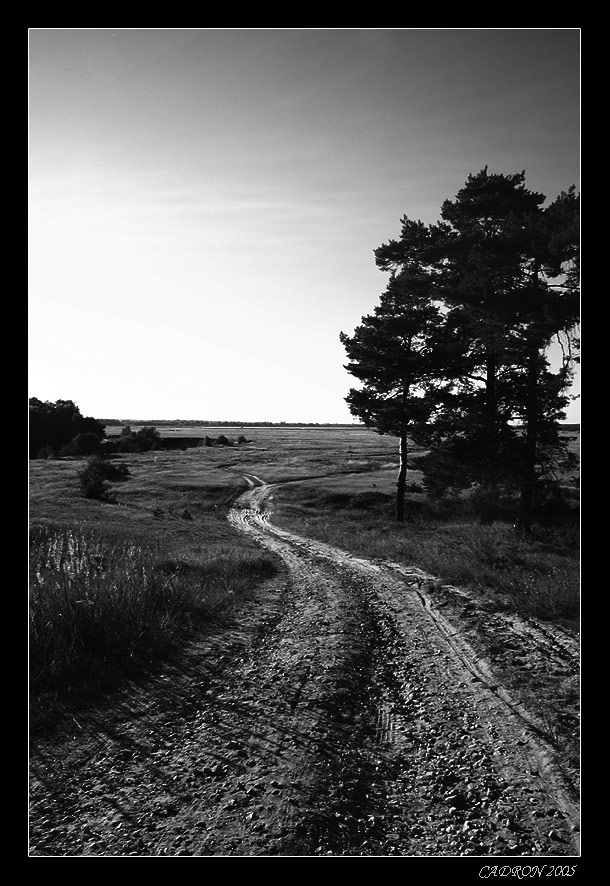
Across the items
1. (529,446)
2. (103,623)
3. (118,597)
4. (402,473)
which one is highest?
(529,446)

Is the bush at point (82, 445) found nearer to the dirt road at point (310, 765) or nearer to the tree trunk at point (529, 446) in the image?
the tree trunk at point (529, 446)

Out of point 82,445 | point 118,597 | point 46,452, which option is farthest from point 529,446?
point 82,445

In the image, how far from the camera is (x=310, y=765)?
16.8ft

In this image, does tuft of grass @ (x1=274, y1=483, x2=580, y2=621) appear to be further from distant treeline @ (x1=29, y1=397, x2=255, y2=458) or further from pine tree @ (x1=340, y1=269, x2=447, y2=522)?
distant treeline @ (x1=29, y1=397, x2=255, y2=458)

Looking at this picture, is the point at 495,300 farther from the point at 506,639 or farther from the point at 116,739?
the point at 116,739

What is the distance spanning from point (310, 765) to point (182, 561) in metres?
10.6

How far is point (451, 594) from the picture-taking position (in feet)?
Result: 40.1

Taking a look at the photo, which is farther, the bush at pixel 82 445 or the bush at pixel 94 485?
the bush at pixel 82 445

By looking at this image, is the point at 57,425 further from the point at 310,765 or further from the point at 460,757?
the point at 460,757

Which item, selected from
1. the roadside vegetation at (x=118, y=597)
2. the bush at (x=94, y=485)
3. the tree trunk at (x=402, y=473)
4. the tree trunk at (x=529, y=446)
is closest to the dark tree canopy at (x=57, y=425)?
the bush at (x=94, y=485)

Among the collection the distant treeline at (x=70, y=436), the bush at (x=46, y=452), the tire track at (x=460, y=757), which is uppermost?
the distant treeline at (x=70, y=436)

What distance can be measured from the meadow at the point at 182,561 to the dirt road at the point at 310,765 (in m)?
1.08

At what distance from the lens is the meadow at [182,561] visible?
7.89 meters
